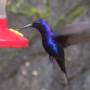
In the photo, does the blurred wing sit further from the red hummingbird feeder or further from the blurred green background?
the blurred green background

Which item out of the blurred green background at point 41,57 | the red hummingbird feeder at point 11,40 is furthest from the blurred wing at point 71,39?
the blurred green background at point 41,57

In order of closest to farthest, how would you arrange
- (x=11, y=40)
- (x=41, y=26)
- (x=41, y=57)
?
(x=11, y=40) → (x=41, y=26) → (x=41, y=57)

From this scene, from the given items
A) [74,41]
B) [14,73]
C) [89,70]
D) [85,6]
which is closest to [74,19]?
[85,6]

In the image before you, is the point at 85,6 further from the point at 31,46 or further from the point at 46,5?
the point at 31,46

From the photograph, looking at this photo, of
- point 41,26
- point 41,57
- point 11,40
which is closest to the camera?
point 11,40

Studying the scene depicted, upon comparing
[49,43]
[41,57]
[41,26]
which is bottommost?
[41,57]

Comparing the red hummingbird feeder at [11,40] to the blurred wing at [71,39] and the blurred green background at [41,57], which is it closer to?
the blurred wing at [71,39]

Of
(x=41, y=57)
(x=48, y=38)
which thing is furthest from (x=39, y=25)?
(x=41, y=57)

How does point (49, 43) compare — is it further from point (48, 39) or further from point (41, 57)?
point (41, 57)
